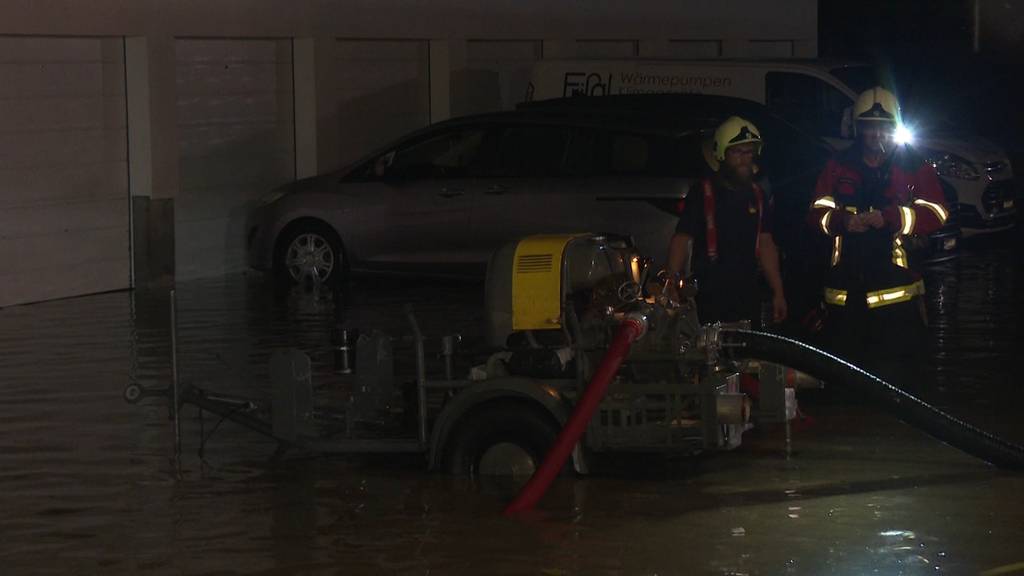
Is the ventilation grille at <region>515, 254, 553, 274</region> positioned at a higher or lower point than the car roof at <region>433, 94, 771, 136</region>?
lower

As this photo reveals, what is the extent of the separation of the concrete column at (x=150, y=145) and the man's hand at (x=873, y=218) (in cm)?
959

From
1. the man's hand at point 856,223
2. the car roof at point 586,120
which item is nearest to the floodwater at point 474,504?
the man's hand at point 856,223

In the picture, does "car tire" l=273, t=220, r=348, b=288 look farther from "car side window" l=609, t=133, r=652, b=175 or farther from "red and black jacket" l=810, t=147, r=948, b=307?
"red and black jacket" l=810, t=147, r=948, b=307

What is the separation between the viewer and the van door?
20000mm

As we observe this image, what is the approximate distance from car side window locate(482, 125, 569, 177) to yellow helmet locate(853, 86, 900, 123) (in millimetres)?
7388

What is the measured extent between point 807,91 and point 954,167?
2136mm

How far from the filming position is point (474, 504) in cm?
851

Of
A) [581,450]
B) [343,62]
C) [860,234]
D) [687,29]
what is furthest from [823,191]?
[687,29]

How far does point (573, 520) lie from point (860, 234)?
234 cm

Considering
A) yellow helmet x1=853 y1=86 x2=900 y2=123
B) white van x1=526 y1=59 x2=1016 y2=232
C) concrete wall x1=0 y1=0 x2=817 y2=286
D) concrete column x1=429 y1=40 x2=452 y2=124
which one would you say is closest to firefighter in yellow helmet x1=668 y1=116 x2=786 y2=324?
yellow helmet x1=853 y1=86 x2=900 y2=123

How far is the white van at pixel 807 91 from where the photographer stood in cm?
1884

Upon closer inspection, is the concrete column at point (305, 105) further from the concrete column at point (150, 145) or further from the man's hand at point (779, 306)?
the man's hand at point (779, 306)

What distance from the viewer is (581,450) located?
28.5 ft

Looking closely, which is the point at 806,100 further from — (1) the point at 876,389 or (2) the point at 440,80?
(1) the point at 876,389
